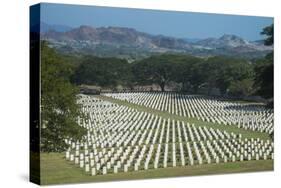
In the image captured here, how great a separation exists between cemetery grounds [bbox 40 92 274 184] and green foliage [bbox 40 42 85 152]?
0.17 metres

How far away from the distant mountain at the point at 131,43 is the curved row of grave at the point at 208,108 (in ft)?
3.09

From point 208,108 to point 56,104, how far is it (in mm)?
3792

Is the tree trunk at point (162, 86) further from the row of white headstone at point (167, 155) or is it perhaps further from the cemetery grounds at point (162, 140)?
the row of white headstone at point (167, 155)

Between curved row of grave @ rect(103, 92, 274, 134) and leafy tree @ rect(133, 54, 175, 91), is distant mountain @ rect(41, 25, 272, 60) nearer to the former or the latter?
leafy tree @ rect(133, 54, 175, 91)

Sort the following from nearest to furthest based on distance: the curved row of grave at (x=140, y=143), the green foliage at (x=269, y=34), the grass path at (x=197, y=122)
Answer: the curved row of grave at (x=140, y=143) < the grass path at (x=197, y=122) < the green foliage at (x=269, y=34)

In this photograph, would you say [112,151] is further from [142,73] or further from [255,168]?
[255,168]

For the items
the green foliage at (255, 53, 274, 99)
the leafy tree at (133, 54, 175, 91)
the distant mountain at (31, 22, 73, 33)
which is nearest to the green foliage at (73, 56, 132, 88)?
the leafy tree at (133, 54, 175, 91)

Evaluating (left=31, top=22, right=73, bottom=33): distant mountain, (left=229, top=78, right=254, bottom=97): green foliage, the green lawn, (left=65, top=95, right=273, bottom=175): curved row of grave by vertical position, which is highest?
(left=31, top=22, right=73, bottom=33): distant mountain

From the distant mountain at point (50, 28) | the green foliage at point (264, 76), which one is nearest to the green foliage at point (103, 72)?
the distant mountain at point (50, 28)

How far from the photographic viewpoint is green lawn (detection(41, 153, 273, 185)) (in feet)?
47.2

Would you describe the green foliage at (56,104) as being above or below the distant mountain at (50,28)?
below

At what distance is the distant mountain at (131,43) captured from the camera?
14.9 meters

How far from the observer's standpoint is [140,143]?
51.0 feet

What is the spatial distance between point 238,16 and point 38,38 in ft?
16.3
